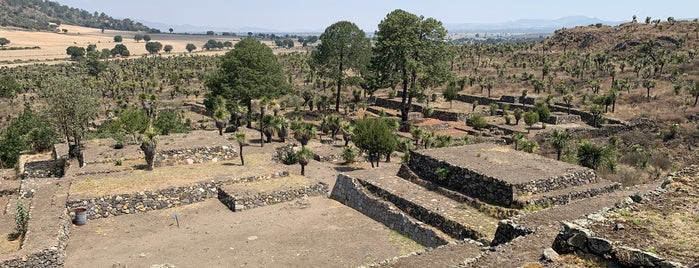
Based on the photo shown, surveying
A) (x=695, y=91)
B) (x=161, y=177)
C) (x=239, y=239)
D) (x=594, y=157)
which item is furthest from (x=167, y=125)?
(x=695, y=91)

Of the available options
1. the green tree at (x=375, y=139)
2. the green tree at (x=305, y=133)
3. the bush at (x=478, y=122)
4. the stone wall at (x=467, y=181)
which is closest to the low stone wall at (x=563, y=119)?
the bush at (x=478, y=122)

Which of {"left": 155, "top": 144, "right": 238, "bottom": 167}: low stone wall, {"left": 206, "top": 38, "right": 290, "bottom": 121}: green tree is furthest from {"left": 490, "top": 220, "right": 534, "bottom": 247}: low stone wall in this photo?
{"left": 206, "top": 38, "right": 290, "bottom": 121}: green tree

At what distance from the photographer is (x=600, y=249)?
10727 millimetres

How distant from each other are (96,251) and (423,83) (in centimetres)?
3717

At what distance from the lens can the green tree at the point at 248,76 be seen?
46312 mm

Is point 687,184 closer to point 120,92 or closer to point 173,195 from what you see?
point 173,195

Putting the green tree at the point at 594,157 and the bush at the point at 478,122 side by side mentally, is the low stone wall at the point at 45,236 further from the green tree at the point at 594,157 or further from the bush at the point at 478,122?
the bush at the point at 478,122

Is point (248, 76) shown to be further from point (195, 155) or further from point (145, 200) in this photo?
point (145, 200)

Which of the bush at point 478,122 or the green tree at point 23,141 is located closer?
the green tree at point 23,141

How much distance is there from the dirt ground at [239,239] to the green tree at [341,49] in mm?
33431

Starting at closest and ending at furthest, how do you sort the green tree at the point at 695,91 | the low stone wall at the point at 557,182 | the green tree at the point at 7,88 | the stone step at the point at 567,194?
the stone step at the point at 567,194 < the low stone wall at the point at 557,182 < the green tree at the point at 695,91 < the green tree at the point at 7,88

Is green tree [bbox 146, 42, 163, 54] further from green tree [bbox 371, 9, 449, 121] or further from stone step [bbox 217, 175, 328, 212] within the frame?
stone step [bbox 217, 175, 328, 212]

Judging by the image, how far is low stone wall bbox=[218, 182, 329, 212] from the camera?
2497 cm

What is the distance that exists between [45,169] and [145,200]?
12949mm
